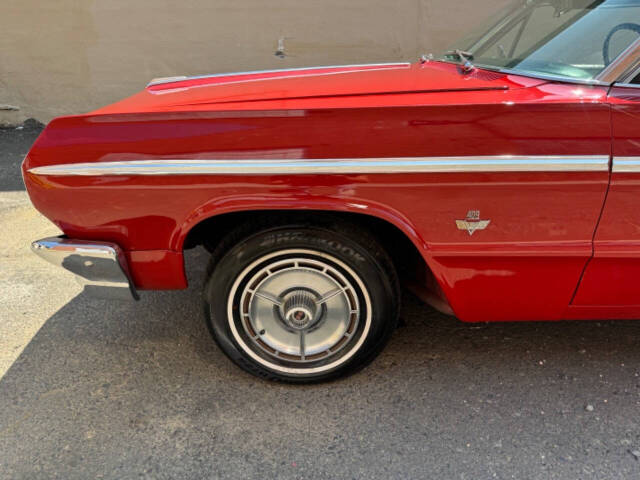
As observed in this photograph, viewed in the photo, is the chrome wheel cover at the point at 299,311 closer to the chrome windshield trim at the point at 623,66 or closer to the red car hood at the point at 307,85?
the red car hood at the point at 307,85

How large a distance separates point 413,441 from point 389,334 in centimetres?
47

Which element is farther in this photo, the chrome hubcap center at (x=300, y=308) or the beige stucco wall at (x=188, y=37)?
the beige stucco wall at (x=188, y=37)

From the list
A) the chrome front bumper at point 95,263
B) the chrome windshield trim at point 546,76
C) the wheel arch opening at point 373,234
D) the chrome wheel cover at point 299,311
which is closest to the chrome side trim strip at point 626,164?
the chrome windshield trim at point 546,76

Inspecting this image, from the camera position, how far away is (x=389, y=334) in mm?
2342

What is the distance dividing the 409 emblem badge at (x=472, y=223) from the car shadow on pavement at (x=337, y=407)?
793 millimetres

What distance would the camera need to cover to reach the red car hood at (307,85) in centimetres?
215

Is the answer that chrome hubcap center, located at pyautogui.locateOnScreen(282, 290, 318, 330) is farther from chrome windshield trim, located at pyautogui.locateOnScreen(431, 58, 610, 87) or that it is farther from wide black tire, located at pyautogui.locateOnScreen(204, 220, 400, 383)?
chrome windshield trim, located at pyautogui.locateOnScreen(431, 58, 610, 87)

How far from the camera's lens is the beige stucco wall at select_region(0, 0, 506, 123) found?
21.9 feet

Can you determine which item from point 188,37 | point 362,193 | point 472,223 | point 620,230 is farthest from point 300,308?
point 188,37

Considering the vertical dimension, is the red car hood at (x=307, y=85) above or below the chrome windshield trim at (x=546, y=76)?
below

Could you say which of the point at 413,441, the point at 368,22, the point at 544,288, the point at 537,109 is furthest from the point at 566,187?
the point at 368,22

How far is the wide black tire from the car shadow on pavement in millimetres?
123

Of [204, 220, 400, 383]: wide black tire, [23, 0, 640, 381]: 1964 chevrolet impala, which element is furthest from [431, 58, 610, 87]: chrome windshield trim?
[204, 220, 400, 383]: wide black tire

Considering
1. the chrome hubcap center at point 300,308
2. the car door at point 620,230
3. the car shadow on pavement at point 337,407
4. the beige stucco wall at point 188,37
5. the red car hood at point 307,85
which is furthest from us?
the beige stucco wall at point 188,37
